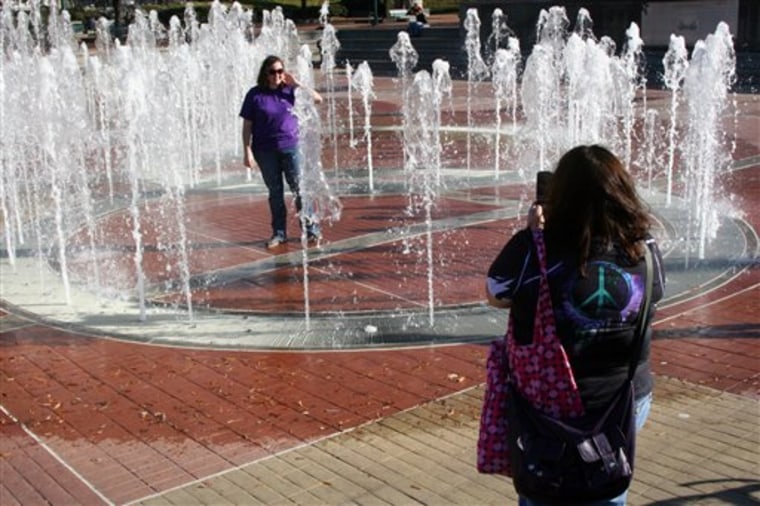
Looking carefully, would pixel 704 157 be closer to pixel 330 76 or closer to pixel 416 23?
pixel 330 76

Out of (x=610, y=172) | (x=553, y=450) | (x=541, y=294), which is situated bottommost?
(x=553, y=450)

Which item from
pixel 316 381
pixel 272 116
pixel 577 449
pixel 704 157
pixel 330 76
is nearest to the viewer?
pixel 577 449

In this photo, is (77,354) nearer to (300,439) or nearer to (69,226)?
(300,439)

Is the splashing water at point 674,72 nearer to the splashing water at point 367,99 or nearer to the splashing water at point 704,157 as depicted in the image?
the splashing water at point 704,157

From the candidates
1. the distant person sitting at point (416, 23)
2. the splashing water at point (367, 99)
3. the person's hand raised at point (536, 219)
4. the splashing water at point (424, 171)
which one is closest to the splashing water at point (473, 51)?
the distant person sitting at point (416, 23)

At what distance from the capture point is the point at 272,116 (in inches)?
333

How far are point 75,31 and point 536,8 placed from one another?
23.3m

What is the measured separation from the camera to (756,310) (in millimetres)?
6742

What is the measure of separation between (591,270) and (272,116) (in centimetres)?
606

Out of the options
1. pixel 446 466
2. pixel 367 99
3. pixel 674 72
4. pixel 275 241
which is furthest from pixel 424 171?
pixel 367 99

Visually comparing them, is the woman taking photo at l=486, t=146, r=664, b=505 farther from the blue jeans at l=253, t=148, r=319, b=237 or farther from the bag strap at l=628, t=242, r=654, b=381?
the blue jeans at l=253, t=148, r=319, b=237

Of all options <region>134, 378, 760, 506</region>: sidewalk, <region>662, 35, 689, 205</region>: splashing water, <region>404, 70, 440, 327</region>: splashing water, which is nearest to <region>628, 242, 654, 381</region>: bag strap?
<region>134, 378, 760, 506</region>: sidewalk

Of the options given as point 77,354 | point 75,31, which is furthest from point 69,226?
point 75,31

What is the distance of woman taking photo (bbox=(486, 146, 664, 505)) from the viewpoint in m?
2.69
